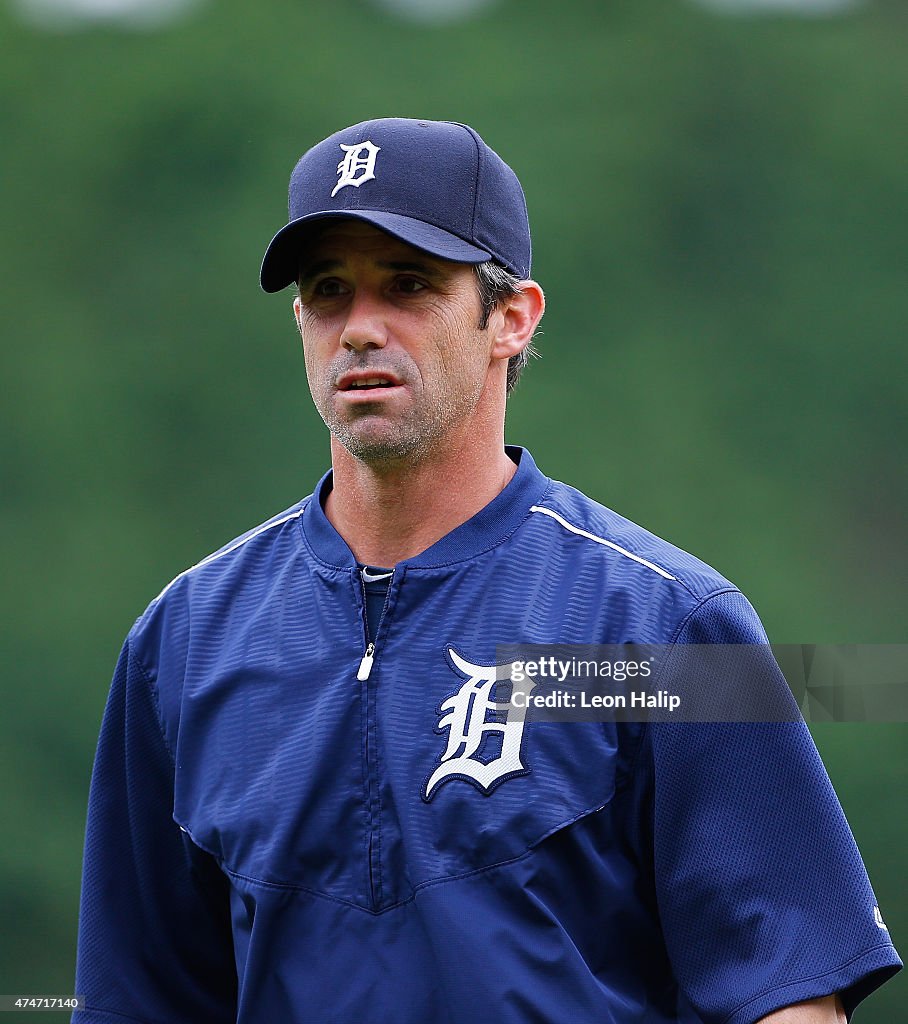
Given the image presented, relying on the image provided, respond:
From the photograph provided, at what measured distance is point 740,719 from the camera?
1483 millimetres

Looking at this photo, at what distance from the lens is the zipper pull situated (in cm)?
155

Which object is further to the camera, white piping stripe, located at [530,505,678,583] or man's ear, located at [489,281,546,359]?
man's ear, located at [489,281,546,359]

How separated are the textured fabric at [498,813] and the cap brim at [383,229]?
0.28 meters

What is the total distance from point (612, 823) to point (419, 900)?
0.22 metres

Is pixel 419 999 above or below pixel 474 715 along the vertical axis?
below

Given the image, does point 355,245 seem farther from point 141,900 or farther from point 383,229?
point 141,900

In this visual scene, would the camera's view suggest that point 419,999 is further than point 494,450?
No

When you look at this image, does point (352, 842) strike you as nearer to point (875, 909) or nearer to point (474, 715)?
point (474, 715)

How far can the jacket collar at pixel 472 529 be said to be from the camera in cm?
161

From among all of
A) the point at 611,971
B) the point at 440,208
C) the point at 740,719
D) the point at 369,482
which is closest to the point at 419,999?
the point at 611,971

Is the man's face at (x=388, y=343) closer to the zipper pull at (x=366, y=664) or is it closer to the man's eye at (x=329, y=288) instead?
the man's eye at (x=329, y=288)

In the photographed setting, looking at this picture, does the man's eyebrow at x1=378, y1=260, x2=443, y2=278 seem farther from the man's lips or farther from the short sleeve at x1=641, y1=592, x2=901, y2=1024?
the short sleeve at x1=641, y1=592, x2=901, y2=1024

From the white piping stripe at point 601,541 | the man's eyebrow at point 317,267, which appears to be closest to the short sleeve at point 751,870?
the white piping stripe at point 601,541

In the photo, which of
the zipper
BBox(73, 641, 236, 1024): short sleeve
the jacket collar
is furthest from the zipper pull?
BBox(73, 641, 236, 1024): short sleeve
